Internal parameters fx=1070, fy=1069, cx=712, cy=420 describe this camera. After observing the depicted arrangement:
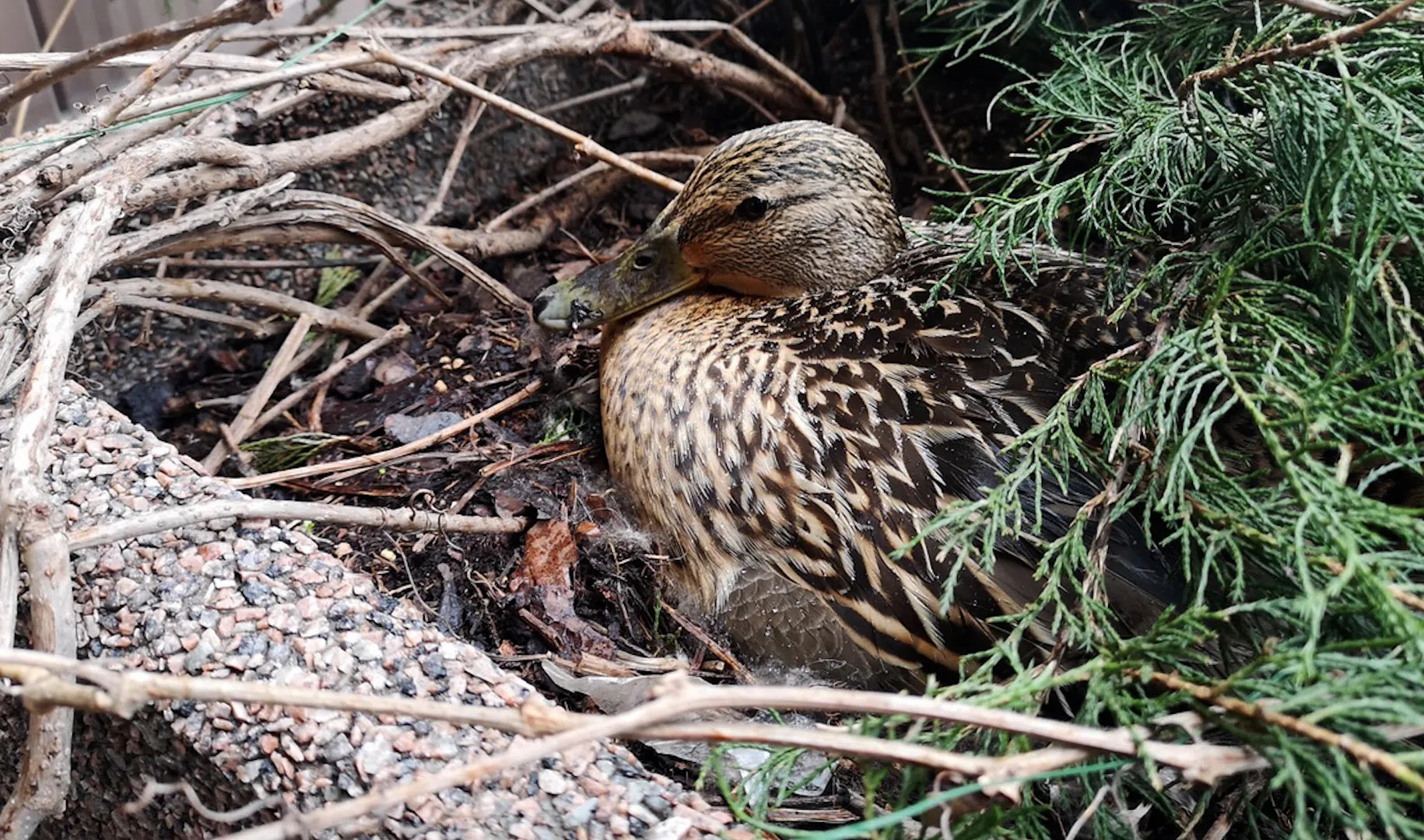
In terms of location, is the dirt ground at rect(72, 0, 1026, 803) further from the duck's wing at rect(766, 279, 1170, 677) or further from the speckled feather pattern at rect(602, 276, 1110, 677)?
the duck's wing at rect(766, 279, 1170, 677)

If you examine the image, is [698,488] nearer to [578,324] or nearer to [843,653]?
[843,653]

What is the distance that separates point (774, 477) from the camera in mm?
1667

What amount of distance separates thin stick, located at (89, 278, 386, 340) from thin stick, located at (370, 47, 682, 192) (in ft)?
1.83

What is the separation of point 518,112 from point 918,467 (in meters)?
1.17

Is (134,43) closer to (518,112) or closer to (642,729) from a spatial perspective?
(518,112)

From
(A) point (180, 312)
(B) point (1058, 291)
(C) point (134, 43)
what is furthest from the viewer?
(A) point (180, 312)

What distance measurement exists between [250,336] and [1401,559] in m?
2.30

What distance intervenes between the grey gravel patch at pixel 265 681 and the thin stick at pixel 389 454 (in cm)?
19

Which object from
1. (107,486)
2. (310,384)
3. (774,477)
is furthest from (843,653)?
(310,384)

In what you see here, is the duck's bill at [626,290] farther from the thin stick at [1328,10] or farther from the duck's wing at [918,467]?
the thin stick at [1328,10]

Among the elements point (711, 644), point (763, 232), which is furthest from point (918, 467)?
point (763, 232)

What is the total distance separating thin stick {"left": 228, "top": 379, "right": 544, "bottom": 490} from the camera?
1823mm

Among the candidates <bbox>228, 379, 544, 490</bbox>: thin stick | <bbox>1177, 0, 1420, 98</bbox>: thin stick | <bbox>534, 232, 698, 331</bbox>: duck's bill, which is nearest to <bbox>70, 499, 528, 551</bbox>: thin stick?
<bbox>228, 379, 544, 490</bbox>: thin stick

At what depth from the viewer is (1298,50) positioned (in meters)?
1.34
